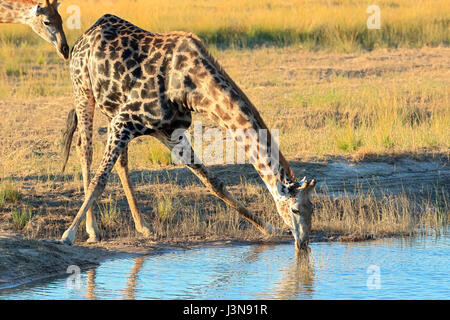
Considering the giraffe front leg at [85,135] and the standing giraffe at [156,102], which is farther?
the giraffe front leg at [85,135]

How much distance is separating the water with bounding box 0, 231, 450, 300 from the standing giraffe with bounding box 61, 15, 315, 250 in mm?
378

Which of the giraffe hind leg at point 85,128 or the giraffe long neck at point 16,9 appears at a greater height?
the giraffe long neck at point 16,9

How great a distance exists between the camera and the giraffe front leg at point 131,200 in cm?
842

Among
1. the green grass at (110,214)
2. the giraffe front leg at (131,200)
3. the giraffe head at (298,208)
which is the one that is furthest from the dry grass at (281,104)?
the giraffe head at (298,208)

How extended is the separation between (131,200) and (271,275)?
196 cm

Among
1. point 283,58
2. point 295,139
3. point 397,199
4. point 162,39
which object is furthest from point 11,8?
point 283,58

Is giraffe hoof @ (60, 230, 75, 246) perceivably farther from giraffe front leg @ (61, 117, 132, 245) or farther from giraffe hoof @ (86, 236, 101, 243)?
giraffe hoof @ (86, 236, 101, 243)

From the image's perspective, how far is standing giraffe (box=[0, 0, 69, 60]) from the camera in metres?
9.70

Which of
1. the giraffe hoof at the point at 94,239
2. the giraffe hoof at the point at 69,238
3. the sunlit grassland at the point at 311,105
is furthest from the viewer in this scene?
the sunlit grassland at the point at 311,105

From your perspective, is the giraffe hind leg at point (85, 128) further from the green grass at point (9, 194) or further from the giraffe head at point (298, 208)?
the giraffe head at point (298, 208)

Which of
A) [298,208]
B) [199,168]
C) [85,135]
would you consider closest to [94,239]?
[85,135]

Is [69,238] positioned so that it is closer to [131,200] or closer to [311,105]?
[131,200]
